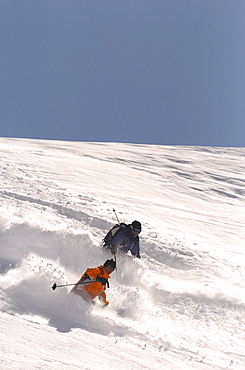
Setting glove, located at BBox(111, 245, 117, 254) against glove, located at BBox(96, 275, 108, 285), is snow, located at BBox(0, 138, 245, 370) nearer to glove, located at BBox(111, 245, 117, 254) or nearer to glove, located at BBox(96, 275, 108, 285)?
glove, located at BBox(111, 245, 117, 254)

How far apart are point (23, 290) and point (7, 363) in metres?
1.62

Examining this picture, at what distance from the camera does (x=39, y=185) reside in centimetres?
970

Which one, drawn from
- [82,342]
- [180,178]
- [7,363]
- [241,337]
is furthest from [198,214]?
[7,363]

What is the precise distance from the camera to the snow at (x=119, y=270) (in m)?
3.78

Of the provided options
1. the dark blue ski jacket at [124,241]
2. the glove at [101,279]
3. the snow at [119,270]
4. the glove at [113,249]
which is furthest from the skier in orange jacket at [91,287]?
the dark blue ski jacket at [124,241]

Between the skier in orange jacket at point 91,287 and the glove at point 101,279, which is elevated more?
the glove at point 101,279

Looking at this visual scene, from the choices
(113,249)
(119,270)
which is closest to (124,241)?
(113,249)

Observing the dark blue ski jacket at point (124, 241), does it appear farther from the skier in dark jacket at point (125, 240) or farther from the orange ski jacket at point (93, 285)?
the orange ski jacket at point (93, 285)

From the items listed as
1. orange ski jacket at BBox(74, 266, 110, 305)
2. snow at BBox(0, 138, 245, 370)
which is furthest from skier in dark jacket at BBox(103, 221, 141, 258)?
orange ski jacket at BBox(74, 266, 110, 305)

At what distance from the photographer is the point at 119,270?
245 inches

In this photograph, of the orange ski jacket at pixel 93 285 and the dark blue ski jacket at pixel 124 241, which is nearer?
the orange ski jacket at pixel 93 285

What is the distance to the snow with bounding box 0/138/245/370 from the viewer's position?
3783 millimetres

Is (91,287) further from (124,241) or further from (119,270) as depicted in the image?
(124,241)

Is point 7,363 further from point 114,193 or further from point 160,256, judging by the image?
point 114,193
